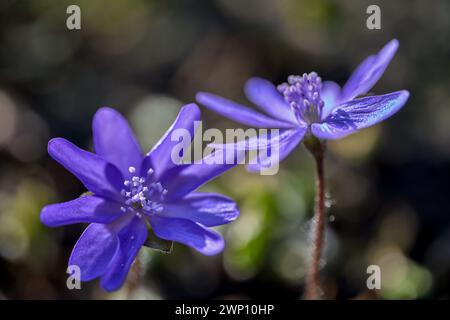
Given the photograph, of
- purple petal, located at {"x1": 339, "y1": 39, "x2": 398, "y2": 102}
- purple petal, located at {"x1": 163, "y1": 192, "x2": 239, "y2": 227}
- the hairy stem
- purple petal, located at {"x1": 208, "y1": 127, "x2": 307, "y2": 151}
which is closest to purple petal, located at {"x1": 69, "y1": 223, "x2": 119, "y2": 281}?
purple petal, located at {"x1": 163, "y1": 192, "x2": 239, "y2": 227}

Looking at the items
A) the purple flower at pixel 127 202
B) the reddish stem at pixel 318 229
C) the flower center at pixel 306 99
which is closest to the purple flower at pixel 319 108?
the flower center at pixel 306 99

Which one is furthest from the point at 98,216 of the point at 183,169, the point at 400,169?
the point at 400,169

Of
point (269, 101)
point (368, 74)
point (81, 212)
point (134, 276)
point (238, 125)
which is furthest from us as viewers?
point (238, 125)

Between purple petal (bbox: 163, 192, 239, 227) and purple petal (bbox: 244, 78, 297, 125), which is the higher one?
purple petal (bbox: 244, 78, 297, 125)

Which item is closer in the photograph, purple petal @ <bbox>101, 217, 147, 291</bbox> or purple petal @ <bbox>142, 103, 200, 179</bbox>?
purple petal @ <bbox>101, 217, 147, 291</bbox>

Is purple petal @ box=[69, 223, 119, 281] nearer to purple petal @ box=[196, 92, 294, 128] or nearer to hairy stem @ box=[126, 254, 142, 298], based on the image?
hairy stem @ box=[126, 254, 142, 298]

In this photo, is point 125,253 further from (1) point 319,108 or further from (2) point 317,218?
(1) point 319,108

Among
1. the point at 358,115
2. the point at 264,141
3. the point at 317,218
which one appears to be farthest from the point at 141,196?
the point at 358,115
